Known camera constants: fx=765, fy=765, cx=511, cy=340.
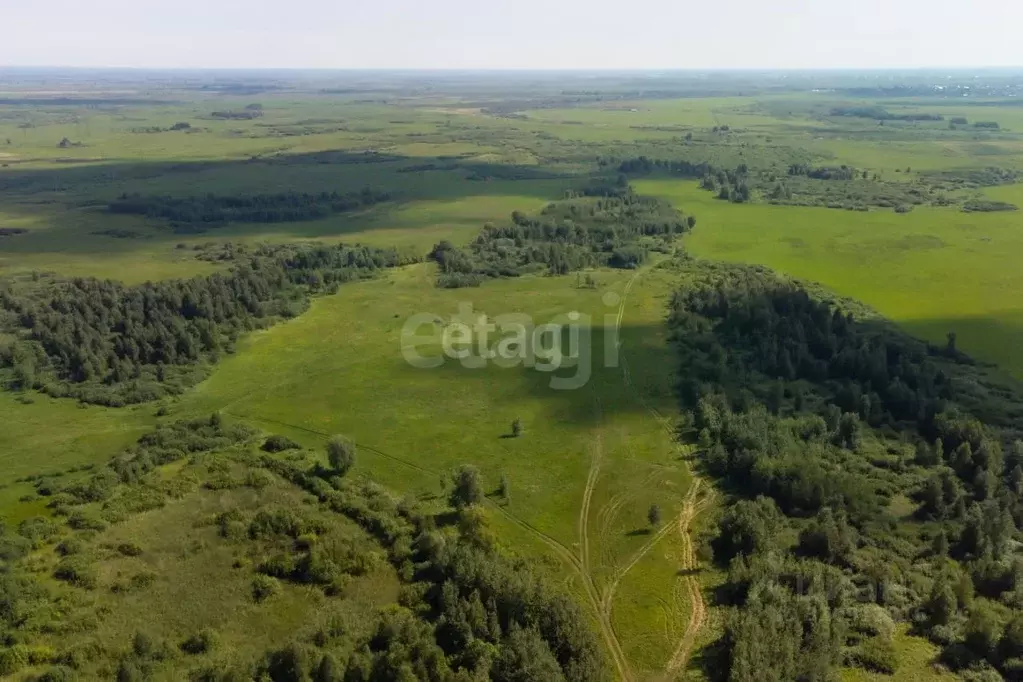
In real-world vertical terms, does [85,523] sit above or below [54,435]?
below

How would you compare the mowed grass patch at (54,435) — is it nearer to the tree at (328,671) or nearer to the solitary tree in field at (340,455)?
the solitary tree in field at (340,455)

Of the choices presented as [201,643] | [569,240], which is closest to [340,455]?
[201,643]

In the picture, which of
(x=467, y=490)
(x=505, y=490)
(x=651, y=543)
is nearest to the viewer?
(x=651, y=543)

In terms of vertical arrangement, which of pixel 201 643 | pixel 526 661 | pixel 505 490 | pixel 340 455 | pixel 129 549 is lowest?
pixel 201 643

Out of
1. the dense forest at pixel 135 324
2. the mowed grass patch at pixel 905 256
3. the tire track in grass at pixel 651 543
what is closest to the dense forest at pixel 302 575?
the tire track in grass at pixel 651 543

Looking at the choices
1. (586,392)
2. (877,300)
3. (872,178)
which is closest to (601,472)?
(586,392)

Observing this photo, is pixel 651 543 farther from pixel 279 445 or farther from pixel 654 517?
pixel 279 445
